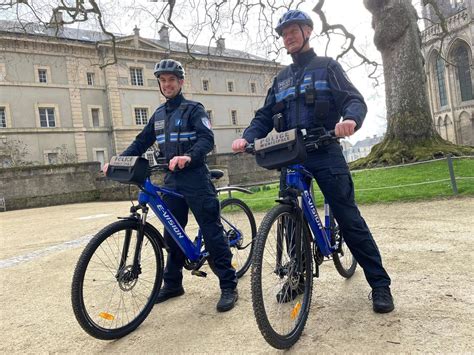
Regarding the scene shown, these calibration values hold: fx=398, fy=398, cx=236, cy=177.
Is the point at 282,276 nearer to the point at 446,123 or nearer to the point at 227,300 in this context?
the point at 227,300

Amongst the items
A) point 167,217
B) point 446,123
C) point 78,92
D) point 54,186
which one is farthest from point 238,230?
point 446,123

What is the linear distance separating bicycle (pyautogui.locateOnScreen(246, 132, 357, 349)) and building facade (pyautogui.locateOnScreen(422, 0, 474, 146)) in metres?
38.6

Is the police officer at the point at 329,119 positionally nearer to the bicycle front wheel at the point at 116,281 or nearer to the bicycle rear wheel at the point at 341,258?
the bicycle rear wheel at the point at 341,258

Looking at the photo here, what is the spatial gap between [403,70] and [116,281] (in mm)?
11246

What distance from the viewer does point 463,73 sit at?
38781 millimetres

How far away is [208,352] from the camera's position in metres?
2.66

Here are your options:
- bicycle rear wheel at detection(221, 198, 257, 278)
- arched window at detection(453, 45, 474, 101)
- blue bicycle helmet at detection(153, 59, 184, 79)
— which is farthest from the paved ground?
arched window at detection(453, 45, 474, 101)

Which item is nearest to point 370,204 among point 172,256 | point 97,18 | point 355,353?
point 172,256

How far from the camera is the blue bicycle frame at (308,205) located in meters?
2.96

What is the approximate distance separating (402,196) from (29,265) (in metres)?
6.97

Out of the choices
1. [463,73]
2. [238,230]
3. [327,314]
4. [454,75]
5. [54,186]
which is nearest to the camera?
[327,314]

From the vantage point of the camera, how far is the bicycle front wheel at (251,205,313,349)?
2.47m

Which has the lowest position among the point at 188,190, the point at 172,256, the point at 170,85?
the point at 172,256

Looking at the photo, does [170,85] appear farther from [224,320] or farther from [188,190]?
[224,320]
